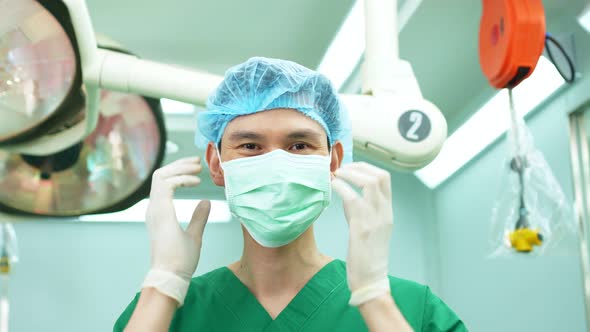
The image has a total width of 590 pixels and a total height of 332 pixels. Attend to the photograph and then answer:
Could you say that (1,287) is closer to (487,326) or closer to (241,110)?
(487,326)

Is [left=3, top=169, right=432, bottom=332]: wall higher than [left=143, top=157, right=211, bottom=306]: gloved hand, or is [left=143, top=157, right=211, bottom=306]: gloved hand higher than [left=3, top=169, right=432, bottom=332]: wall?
[left=143, top=157, right=211, bottom=306]: gloved hand

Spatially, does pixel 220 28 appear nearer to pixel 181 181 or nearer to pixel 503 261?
pixel 503 261

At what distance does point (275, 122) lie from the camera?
136 cm

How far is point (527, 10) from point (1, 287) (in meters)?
3.98

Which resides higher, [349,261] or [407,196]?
[349,261]

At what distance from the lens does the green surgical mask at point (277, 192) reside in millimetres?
1339

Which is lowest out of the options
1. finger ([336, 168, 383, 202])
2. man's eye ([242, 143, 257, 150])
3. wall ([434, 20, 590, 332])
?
wall ([434, 20, 590, 332])

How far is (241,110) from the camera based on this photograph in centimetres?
139

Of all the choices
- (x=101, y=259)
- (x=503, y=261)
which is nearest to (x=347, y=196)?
(x=503, y=261)

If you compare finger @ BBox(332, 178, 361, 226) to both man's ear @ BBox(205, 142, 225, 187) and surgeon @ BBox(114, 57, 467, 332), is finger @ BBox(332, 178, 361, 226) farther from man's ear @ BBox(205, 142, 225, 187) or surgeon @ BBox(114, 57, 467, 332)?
man's ear @ BBox(205, 142, 225, 187)

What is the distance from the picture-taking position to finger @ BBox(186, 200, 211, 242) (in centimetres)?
141

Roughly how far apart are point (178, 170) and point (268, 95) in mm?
231

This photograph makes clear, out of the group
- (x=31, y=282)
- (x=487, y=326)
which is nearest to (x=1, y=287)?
(x=31, y=282)

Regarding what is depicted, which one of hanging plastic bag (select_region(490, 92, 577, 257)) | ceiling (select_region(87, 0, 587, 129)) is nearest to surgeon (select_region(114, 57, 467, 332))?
hanging plastic bag (select_region(490, 92, 577, 257))
